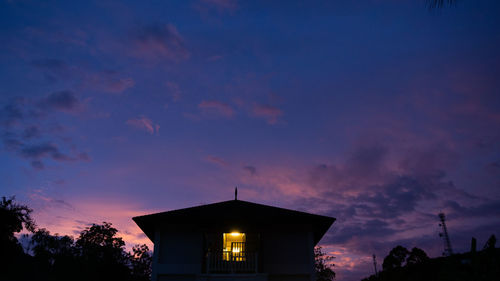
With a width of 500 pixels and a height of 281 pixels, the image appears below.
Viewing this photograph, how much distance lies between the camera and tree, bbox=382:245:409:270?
55659mm

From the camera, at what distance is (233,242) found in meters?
16.3

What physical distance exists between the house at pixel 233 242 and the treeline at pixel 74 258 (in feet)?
62.3

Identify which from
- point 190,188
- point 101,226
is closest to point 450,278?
point 190,188

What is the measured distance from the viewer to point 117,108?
21.6m

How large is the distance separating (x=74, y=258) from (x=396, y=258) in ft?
165

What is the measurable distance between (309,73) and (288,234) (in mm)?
9694

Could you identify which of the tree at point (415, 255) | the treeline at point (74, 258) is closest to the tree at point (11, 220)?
the treeline at point (74, 258)

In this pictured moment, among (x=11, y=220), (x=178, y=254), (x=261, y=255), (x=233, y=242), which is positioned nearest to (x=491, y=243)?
(x=261, y=255)

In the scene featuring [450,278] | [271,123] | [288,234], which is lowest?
[450,278]

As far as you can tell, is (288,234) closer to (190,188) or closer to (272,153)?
(272,153)

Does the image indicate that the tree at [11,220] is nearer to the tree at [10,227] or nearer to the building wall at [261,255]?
the tree at [10,227]

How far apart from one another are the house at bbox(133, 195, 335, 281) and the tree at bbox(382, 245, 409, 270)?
47.0 metres

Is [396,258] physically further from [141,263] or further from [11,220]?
[11,220]

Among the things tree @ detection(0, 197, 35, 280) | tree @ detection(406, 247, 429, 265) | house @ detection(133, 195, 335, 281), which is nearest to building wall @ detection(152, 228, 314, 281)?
house @ detection(133, 195, 335, 281)
